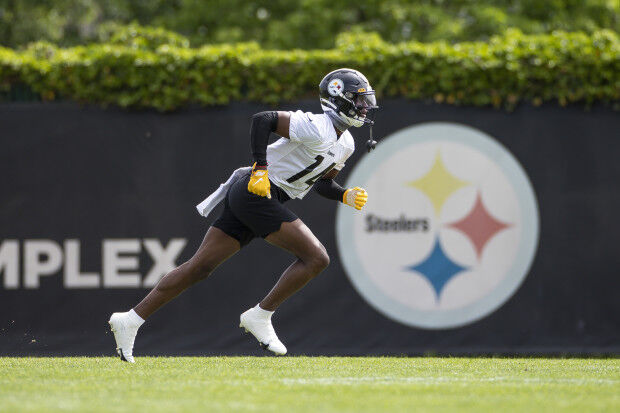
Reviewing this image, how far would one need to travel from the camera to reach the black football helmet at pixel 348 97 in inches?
271

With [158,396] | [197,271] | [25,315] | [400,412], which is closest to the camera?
[400,412]

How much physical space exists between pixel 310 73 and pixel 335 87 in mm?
2447

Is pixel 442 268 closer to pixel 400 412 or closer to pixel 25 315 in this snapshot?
pixel 25 315

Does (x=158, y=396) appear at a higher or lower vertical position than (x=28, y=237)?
higher

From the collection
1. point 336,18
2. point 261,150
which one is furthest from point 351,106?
point 336,18

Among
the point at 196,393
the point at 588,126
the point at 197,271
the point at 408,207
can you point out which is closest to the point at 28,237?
the point at 197,271

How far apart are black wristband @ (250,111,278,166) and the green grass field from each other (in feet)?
4.72

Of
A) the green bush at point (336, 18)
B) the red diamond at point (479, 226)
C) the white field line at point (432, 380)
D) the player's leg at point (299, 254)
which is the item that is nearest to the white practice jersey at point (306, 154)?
the player's leg at point (299, 254)

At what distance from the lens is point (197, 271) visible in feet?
22.2

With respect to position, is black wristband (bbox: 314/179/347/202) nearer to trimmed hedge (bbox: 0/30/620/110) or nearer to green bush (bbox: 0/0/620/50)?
trimmed hedge (bbox: 0/30/620/110)

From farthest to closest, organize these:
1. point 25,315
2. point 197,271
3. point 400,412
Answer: point 25,315
point 197,271
point 400,412

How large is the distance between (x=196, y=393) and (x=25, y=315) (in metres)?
4.47

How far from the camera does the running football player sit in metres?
6.65

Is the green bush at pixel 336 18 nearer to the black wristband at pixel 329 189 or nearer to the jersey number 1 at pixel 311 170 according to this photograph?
the black wristband at pixel 329 189
